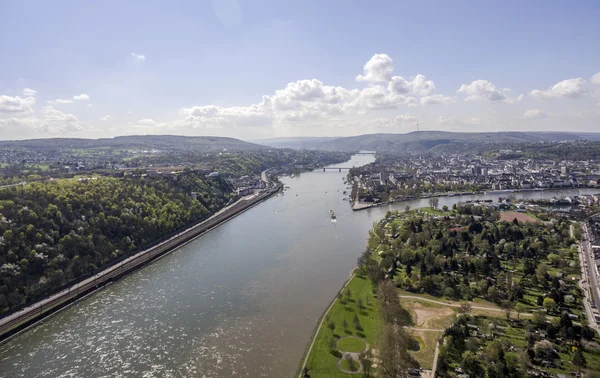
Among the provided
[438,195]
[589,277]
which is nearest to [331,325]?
[589,277]

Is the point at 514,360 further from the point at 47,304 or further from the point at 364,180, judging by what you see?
the point at 364,180

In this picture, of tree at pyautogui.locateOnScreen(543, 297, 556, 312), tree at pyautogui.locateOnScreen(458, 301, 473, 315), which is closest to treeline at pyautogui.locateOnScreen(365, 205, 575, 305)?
tree at pyautogui.locateOnScreen(543, 297, 556, 312)

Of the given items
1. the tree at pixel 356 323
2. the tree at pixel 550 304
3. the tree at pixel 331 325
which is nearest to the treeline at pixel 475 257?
the tree at pixel 550 304

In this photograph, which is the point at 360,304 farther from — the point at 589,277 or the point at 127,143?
the point at 127,143

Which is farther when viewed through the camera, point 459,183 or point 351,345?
point 459,183

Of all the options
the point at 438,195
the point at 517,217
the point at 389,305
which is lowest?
the point at 438,195

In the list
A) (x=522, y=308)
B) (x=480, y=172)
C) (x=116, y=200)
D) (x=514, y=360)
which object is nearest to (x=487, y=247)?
(x=522, y=308)

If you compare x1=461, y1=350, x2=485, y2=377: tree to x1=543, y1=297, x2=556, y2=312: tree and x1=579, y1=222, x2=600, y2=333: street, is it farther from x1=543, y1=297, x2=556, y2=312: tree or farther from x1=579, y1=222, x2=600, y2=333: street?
x1=543, y1=297, x2=556, y2=312: tree
